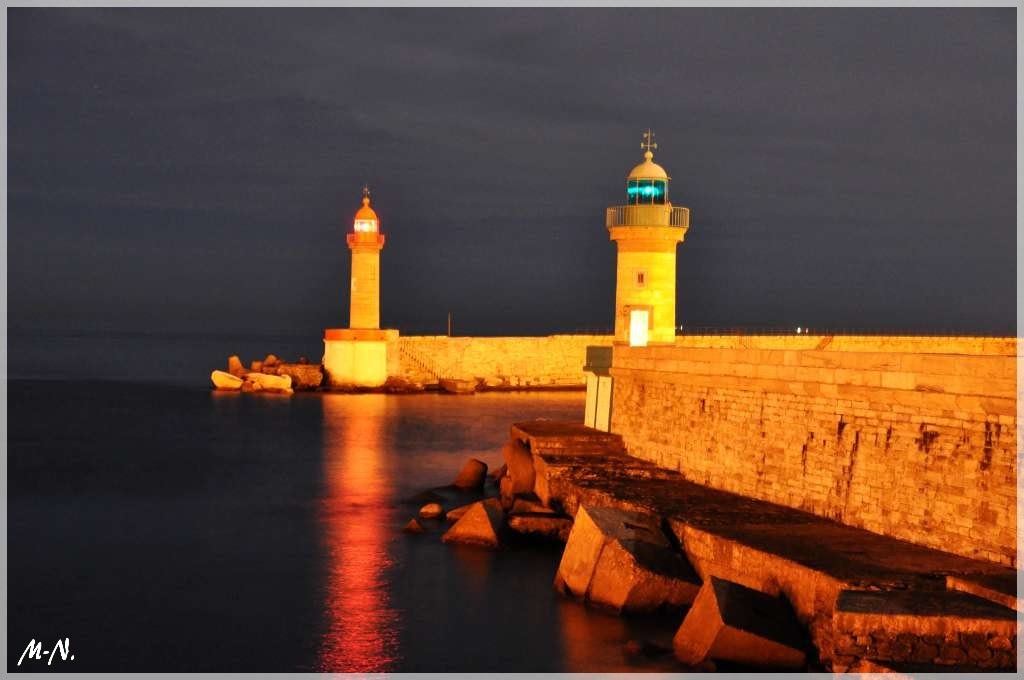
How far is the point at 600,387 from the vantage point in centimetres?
1803

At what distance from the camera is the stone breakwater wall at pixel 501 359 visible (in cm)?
4184

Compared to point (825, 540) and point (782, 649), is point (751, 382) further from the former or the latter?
point (782, 649)

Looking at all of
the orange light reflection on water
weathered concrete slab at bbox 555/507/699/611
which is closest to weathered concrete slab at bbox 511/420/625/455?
the orange light reflection on water

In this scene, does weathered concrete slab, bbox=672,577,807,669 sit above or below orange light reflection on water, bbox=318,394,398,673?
above

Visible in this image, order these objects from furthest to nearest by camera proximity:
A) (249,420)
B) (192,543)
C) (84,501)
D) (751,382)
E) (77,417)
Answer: (77,417) < (249,420) < (84,501) < (192,543) < (751,382)

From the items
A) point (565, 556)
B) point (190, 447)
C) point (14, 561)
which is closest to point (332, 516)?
point (14, 561)

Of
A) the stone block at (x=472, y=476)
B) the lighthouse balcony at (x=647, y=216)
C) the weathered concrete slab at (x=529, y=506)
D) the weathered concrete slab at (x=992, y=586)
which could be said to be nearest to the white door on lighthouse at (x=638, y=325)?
the lighthouse balcony at (x=647, y=216)

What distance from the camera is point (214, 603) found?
37.9 feet

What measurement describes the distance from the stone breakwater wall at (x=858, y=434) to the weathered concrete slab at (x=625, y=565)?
5.33ft

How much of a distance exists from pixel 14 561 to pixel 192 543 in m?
2.10

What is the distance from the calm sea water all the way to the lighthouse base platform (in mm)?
12796

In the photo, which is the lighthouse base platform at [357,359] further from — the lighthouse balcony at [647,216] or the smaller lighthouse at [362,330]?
the lighthouse balcony at [647,216]

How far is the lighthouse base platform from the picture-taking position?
38719 mm

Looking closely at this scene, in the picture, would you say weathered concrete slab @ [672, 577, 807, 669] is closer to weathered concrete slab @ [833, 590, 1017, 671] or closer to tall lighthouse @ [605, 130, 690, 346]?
weathered concrete slab @ [833, 590, 1017, 671]
